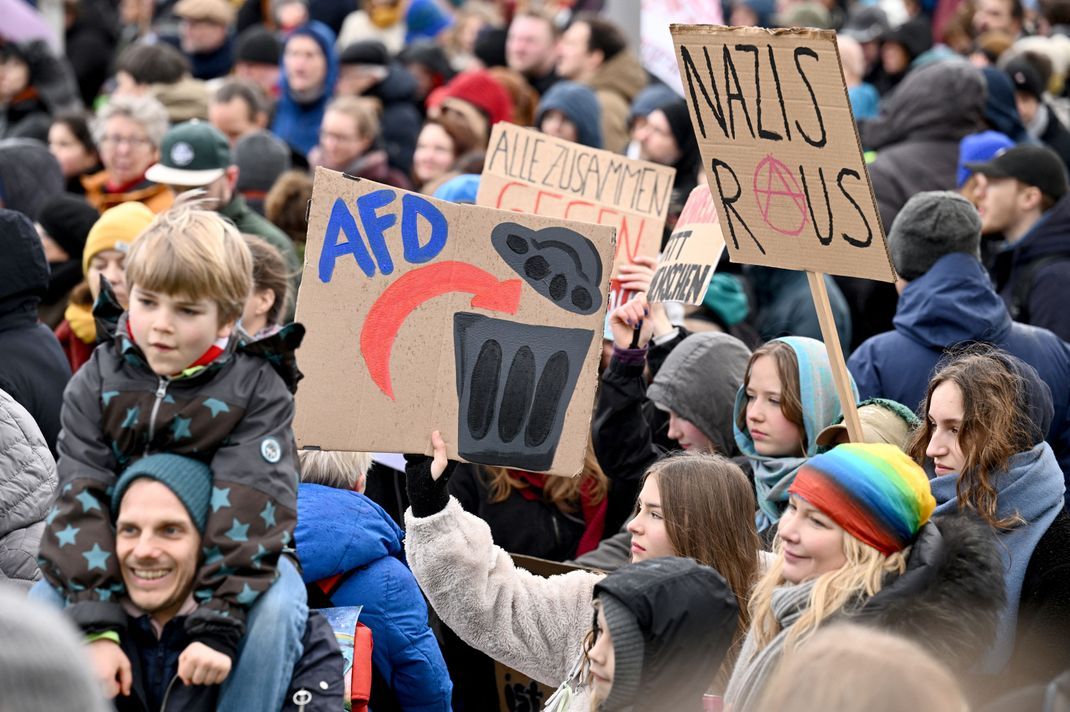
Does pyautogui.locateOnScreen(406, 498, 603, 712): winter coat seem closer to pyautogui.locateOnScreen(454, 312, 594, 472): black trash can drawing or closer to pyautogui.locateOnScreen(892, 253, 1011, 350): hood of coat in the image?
pyautogui.locateOnScreen(454, 312, 594, 472): black trash can drawing

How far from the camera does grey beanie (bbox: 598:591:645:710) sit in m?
3.32

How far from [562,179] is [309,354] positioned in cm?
194

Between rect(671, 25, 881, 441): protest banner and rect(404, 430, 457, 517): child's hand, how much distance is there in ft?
3.43

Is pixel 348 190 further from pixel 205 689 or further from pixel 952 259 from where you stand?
pixel 952 259

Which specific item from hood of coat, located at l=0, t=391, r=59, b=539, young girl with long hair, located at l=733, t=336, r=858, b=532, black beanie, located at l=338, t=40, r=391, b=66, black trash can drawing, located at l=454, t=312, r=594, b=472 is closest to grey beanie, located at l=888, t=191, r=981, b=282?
young girl with long hair, located at l=733, t=336, r=858, b=532

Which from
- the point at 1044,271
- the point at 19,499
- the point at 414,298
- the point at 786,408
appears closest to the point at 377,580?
the point at 414,298

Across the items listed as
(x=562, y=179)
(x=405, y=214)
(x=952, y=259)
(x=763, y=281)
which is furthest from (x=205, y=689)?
(x=763, y=281)

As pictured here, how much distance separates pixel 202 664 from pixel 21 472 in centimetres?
132

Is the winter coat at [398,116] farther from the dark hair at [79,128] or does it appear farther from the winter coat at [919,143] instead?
the winter coat at [919,143]

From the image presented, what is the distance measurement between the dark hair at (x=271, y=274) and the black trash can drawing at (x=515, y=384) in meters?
1.30

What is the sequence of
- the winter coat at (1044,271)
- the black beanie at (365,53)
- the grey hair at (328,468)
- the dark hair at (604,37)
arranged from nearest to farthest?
the grey hair at (328,468) → the winter coat at (1044,271) → the dark hair at (604,37) → the black beanie at (365,53)

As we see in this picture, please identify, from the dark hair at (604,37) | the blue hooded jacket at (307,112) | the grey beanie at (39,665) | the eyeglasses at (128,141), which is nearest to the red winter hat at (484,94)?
the dark hair at (604,37)

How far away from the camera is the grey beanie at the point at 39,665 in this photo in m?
1.79

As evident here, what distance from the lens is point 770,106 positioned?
420 cm
